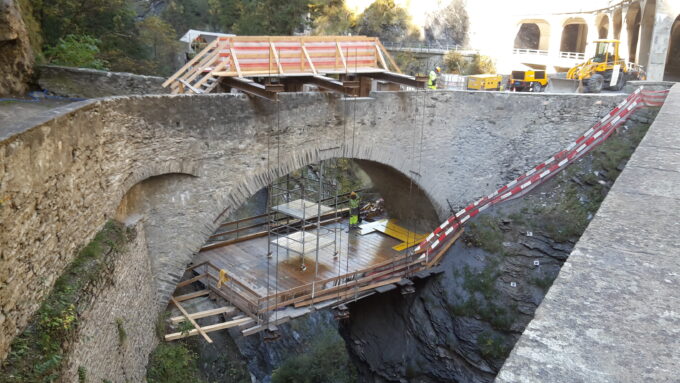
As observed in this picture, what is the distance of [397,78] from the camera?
39.4 ft

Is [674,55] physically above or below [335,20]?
below

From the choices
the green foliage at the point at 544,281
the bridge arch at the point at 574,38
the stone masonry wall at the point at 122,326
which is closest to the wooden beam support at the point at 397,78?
the green foliage at the point at 544,281

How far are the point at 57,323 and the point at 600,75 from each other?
58.3ft

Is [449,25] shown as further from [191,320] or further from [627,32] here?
[191,320]

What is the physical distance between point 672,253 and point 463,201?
32.2ft

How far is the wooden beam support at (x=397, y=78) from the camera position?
37.6ft

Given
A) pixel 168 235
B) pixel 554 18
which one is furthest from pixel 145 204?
pixel 554 18

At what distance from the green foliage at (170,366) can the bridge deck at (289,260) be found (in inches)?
72.2

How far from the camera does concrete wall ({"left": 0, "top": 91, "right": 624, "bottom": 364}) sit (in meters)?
5.45

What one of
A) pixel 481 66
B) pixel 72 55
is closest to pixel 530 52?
pixel 481 66

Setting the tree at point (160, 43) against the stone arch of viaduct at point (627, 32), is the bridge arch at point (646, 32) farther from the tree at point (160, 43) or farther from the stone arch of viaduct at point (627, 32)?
the tree at point (160, 43)

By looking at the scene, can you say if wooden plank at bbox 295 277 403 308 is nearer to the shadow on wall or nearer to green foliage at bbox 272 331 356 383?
the shadow on wall

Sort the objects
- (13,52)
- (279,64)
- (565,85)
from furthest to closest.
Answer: (565,85), (279,64), (13,52)

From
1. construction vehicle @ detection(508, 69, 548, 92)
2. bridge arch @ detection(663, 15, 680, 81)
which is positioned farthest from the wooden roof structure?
bridge arch @ detection(663, 15, 680, 81)
